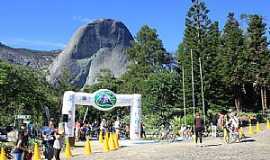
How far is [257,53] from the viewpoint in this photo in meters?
52.5

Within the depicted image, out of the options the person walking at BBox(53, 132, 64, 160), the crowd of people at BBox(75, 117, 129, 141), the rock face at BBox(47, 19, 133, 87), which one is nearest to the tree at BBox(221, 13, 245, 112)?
the crowd of people at BBox(75, 117, 129, 141)

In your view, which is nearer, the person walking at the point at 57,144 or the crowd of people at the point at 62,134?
the crowd of people at the point at 62,134

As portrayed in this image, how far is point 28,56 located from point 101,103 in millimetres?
133066

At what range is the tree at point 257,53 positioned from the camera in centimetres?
5194

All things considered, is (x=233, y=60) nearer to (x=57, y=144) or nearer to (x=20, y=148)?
(x=57, y=144)

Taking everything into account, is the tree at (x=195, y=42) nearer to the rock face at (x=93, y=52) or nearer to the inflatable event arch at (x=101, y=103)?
the inflatable event arch at (x=101, y=103)

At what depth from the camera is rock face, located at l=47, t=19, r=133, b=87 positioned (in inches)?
4341

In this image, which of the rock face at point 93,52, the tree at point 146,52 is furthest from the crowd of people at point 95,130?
the rock face at point 93,52

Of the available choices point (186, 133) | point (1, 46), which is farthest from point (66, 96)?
point (1, 46)

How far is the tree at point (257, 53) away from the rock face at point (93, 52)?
5457 cm

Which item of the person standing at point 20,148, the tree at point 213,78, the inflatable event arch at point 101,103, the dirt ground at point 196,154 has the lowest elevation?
the dirt ground at point 196,154

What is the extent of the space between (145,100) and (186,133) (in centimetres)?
1972

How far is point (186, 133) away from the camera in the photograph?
92.5 ft

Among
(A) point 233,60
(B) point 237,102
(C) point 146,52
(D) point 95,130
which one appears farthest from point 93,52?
(D) point 95,130
